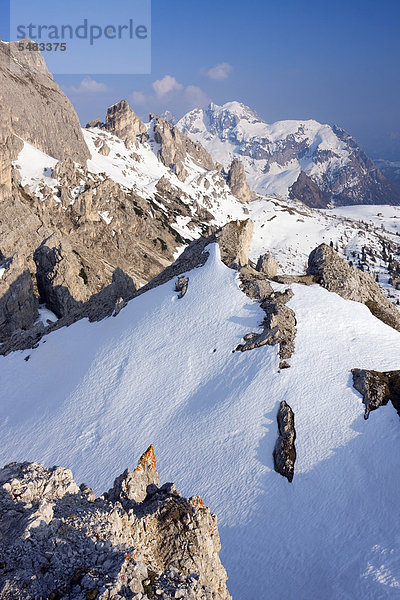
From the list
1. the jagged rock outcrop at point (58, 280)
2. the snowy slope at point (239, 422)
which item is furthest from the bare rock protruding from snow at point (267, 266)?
the jagged rock outcrop at point (58, 280)

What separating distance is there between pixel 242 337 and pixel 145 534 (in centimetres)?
2198

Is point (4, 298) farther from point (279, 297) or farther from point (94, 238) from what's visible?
point (94, 238)

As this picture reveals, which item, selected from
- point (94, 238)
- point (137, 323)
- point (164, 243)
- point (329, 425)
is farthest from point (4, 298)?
point (164, 243)

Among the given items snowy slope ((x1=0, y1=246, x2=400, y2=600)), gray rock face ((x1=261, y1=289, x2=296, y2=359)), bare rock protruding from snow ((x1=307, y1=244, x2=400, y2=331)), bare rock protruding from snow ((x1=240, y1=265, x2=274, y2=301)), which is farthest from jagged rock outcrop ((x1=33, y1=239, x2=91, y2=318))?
bare rock protruding from snow ((x1=307, y1=244, x2=400, y2=331))

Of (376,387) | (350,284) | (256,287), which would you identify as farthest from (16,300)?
(376,387)

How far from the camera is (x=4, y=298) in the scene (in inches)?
2416

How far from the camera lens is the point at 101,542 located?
11.3m

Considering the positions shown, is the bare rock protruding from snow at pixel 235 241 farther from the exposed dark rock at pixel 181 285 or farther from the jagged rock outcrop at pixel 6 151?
the jagged rock outcrop at pixel 6 151

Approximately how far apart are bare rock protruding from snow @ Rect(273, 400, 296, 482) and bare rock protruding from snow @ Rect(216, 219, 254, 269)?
68.6ft

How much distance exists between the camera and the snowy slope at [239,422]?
811 inches

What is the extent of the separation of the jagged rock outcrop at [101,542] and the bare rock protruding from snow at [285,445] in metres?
10.9

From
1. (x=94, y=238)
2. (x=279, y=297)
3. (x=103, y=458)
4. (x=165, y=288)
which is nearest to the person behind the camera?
(x=103, y=458)

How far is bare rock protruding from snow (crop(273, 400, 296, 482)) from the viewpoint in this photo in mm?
24484

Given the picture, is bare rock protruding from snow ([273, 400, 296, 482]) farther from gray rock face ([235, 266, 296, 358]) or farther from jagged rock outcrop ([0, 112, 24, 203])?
jagged rock outcrop ([0, 112, 24, 203])
